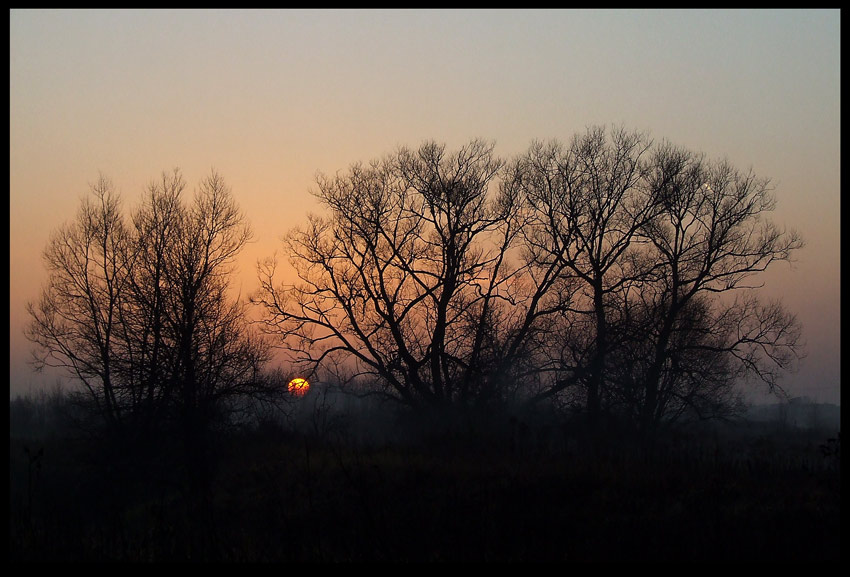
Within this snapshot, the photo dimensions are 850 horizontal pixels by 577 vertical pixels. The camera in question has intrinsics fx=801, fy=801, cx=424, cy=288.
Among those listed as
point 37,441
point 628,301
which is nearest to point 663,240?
point 628,301

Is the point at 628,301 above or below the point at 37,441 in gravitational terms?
above

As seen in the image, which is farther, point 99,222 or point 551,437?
point 99,222

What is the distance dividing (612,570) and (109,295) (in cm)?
2371

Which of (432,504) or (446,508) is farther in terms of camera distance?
(432,504)

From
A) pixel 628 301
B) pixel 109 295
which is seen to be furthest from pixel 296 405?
pixel 628 301

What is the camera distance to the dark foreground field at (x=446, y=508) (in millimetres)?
10836

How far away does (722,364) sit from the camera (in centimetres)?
3081

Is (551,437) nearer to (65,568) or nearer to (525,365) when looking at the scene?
(525,365)

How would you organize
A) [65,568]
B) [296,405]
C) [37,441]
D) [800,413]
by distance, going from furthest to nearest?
[800,413], [37,441], [296,405], [65,568]

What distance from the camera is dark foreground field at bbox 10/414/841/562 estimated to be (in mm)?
10836

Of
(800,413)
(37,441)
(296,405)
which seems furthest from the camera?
(800,413)

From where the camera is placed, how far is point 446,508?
14.7 metres

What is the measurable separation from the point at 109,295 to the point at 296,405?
792cm

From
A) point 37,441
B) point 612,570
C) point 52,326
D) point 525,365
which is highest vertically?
point 52,326
